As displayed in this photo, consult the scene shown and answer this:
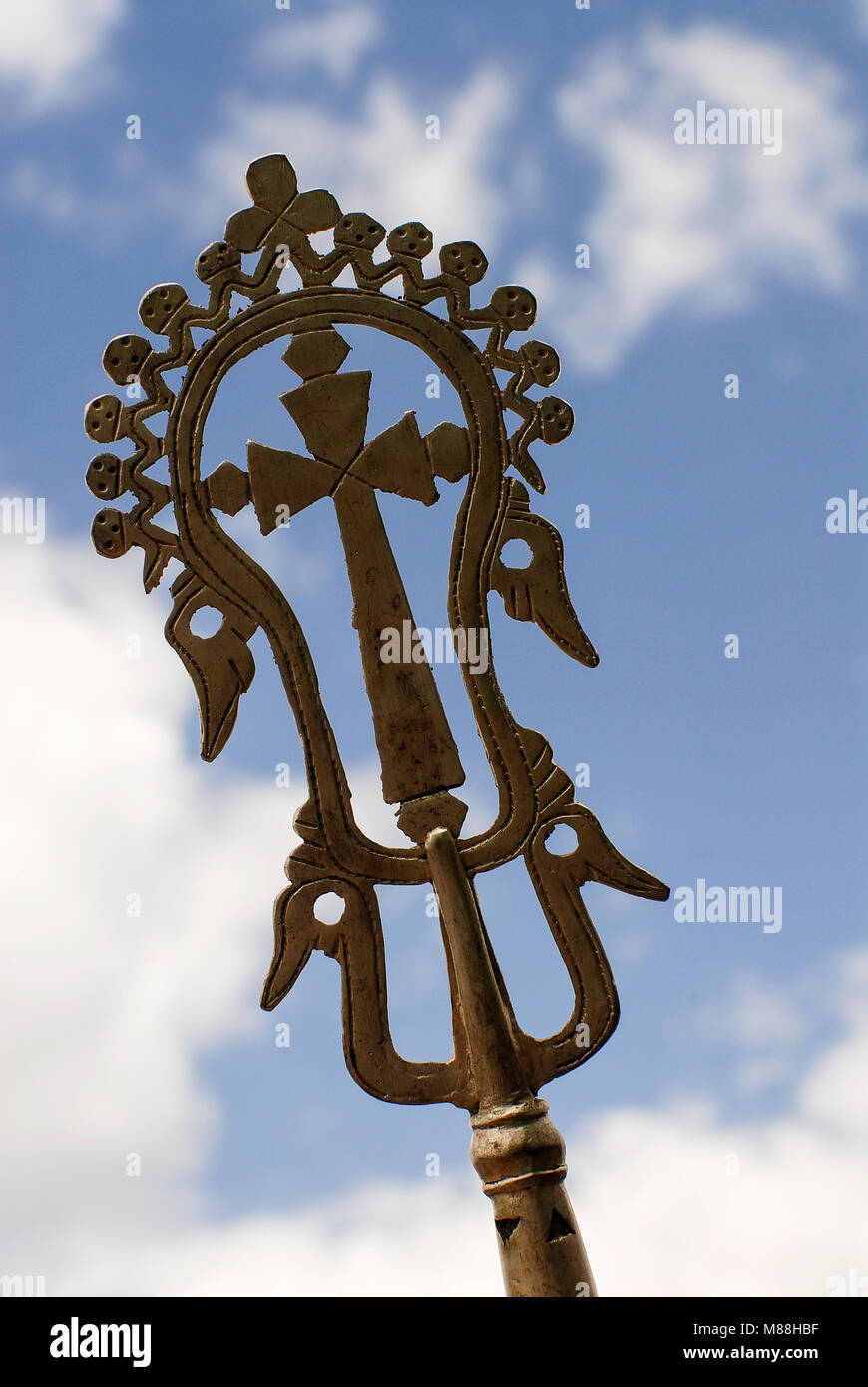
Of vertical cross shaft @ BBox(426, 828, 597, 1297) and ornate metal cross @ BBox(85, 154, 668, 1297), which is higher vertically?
ornate metal cross @ BBox(85, 154, 668, 1297)

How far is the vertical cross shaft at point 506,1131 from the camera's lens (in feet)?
11.4

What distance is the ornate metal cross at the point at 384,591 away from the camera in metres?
3.78

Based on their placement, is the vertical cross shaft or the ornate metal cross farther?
the ornate metal cross

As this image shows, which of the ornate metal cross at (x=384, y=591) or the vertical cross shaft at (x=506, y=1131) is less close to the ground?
the ornate metal cross at (x=384, y=591)

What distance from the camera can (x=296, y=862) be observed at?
3.88 meters

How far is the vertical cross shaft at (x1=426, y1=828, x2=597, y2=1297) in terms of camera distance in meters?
3.49

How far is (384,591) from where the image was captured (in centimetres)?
409

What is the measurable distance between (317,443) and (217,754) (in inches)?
39.2

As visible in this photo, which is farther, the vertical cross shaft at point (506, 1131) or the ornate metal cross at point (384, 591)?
the ornate metal cross at point (384, 591)

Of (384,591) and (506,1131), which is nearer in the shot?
(506,1131)

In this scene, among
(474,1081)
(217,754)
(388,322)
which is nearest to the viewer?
(474,1081)

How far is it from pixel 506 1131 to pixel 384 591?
1.56 m
